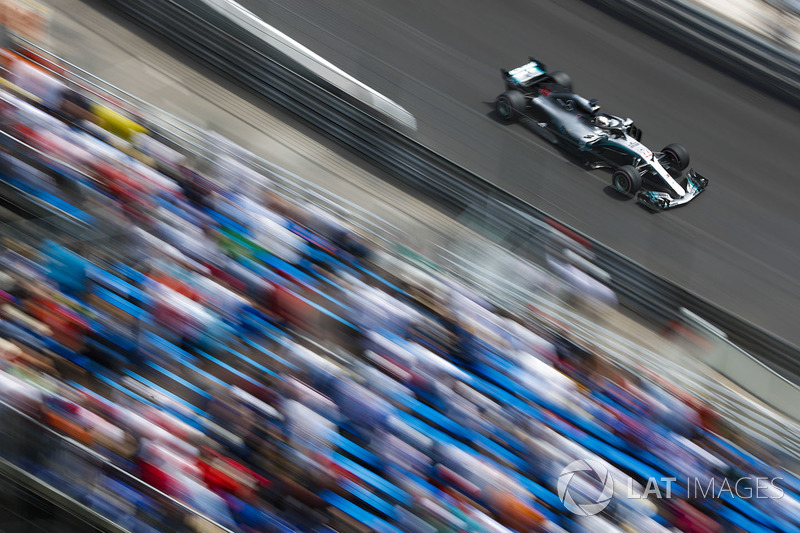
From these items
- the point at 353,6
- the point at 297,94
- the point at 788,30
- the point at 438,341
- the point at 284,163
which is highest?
the point at 788,30

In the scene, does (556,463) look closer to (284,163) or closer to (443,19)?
(284,163)

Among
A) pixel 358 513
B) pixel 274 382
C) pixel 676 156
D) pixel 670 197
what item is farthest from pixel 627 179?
pixel 358 513

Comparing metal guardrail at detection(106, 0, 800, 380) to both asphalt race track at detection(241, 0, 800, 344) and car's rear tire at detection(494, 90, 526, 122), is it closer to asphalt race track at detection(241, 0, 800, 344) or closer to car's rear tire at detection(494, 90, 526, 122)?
asphalt race track at detection(241, 0, 800, 344)

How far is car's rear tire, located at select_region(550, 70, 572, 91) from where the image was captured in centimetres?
1169

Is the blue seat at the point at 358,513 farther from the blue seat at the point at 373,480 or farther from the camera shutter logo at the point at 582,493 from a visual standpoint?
the camera shutter logo at the point at 582,493

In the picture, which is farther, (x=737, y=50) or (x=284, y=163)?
(x=737, y=50)

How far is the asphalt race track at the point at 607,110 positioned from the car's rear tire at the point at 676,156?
20.6 inches

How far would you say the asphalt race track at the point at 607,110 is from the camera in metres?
10.5

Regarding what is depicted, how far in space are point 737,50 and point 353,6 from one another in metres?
5.79

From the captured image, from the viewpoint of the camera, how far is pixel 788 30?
13.3 meters

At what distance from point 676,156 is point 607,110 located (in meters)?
1.55

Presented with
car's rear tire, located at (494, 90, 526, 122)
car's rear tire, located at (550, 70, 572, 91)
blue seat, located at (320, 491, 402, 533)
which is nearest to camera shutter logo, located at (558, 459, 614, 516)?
blue seat, located at (320, 491, 402, 533)

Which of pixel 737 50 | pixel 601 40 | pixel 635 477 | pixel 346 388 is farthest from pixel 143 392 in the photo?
pixel 737 50

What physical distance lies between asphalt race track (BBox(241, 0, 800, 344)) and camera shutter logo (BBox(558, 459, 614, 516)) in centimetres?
389
